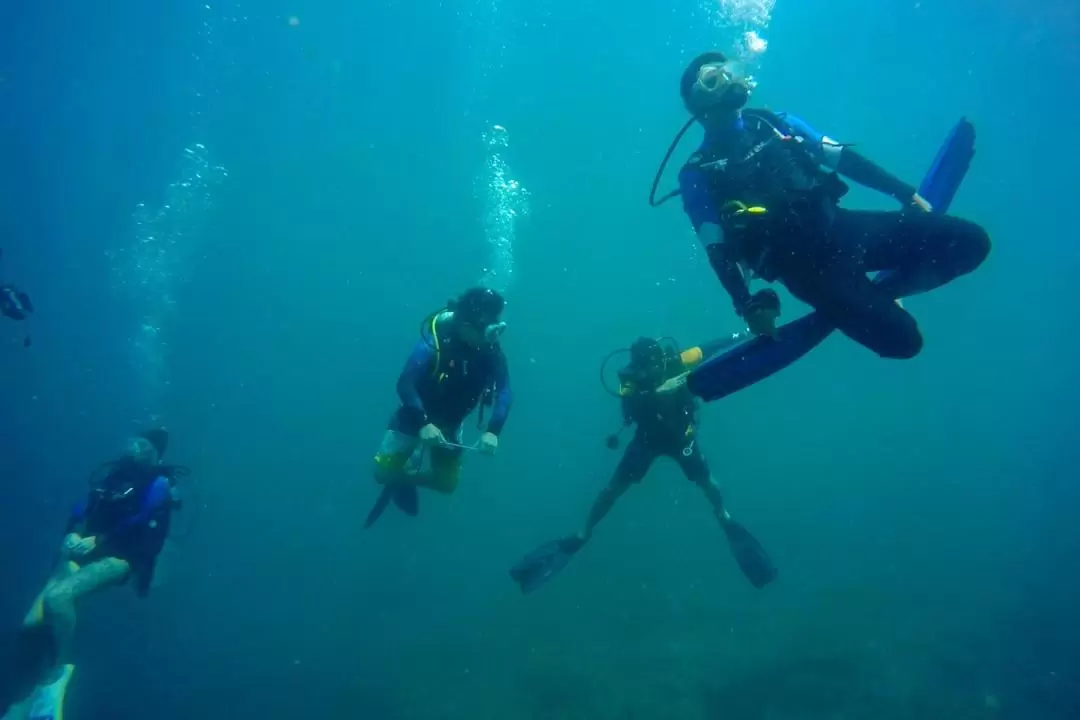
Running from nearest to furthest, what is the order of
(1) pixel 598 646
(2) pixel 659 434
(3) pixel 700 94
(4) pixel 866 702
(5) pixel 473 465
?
(3) pixel 700 94, (2) pixel 659 434, (4) pixel 866 702, (1) pixel 598 646, (5) pixel 473 465

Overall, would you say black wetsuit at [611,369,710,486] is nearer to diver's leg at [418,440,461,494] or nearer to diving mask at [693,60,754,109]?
diver's leg at [418,440,461,494]

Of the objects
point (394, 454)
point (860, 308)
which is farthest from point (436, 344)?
point (860, 308)

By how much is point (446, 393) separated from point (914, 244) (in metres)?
4.94

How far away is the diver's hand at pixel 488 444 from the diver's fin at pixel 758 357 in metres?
2.97

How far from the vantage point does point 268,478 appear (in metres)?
65.1

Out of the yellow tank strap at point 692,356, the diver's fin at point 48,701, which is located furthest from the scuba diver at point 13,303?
the yellow tank strap at point 692,356

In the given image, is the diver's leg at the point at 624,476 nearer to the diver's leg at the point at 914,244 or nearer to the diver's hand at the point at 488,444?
the diver's hand at the point at 488,444

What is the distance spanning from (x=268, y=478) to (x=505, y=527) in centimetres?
3509

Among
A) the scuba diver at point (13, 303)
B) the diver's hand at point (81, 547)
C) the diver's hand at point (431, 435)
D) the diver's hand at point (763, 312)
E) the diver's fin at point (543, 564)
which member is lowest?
the diver's fin at point (543, 564)

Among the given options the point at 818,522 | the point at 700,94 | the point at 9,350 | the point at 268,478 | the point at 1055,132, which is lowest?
the point at 818,522

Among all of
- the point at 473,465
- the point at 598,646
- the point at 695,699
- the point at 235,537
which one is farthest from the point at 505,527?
the point at 695,699

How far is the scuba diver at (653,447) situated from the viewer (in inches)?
322

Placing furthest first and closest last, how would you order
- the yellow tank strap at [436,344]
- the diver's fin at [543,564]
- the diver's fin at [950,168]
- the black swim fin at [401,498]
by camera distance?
the diver's fin at [543,564] → the black swim fin at [401,498] → the yellow tank strap at [436,344] → the diver's fin at [950,168]

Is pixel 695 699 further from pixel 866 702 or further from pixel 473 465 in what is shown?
pixel 473 465
